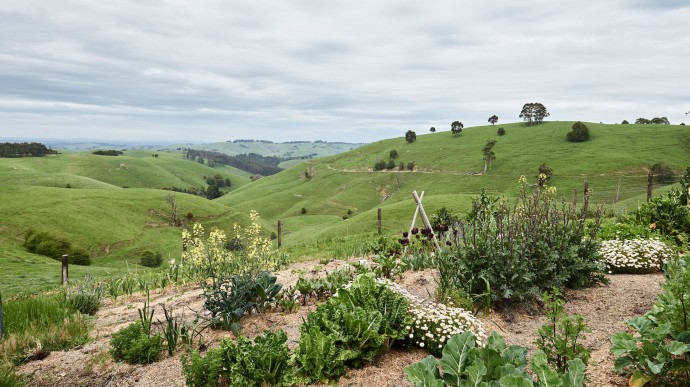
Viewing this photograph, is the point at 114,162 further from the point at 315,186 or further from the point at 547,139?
the point at 547,139

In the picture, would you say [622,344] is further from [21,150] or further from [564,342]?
[21,150]

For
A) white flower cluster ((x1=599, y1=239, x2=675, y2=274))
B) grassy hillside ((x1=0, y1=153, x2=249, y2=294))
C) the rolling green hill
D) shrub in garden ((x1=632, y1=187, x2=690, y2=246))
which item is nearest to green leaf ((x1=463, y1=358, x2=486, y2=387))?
white flower cluster ((x1=599, y1=239, x2=675, y2=274))

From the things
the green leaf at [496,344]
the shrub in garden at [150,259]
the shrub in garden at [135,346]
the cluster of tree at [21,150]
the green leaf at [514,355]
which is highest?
the cluster of tree at [21,150]

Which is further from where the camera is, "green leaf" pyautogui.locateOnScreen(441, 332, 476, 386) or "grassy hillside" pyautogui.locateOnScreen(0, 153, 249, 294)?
"grassy hillside" pyautogui.locateOnScreen(0, 153, 249, 294)

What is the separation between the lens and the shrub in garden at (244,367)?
4.92 m

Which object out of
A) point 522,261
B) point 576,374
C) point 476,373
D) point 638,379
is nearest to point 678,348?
point 638,379

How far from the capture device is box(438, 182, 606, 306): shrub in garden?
755 centimetres

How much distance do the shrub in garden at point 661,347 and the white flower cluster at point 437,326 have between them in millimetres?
1866

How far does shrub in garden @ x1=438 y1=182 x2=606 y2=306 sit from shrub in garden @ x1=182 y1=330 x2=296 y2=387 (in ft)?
13.3

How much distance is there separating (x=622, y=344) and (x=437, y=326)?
2507mm

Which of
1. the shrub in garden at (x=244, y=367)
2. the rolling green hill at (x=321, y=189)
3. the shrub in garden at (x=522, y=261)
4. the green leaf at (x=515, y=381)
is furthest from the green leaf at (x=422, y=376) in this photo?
the rolling green hill at (x=321, y=189)

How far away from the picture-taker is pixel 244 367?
5074mm

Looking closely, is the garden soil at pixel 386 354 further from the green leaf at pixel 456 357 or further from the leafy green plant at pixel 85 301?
the green leaf at pixel 456 357

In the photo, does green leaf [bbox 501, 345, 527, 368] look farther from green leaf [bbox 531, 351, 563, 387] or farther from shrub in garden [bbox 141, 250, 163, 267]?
shrub in garden [bbox 141, 250, 163, 267]
